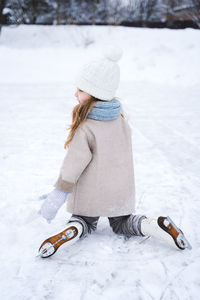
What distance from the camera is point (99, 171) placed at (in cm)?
176

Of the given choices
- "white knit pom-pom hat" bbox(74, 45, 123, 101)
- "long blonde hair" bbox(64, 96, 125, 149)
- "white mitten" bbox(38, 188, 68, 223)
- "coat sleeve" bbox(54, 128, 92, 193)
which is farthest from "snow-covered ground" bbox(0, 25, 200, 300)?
"white knit pom-pom hat" bbox(74, 45, 123, 101)

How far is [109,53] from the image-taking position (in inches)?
64.0

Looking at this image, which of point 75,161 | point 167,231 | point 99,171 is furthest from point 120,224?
point 75,161

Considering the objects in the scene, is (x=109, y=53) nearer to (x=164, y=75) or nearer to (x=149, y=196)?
(x=149, y=196)

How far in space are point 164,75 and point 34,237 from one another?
377 inches

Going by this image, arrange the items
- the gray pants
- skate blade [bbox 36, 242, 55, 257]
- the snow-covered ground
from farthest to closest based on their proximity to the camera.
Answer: the gray pants
skate blade [bbox 36, 242, 55, 257]
the snow-covered ground

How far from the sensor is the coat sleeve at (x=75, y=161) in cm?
165

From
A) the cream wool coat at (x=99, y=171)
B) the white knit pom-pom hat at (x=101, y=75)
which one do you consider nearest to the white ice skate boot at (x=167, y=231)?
the cream wool coat at (x=99, y=171)

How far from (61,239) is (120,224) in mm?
438

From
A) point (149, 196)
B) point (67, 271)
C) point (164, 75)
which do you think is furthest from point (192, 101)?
point (67, 271)

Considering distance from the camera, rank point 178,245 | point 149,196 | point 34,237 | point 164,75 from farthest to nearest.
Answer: point 164,75 → point 149,196 → point 34,237 → point 178,245

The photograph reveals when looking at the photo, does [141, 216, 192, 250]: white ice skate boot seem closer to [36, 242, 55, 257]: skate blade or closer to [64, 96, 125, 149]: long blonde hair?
[36, 242, 55, 257]: skate blade

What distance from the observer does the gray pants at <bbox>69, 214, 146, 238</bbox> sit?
1882 mm

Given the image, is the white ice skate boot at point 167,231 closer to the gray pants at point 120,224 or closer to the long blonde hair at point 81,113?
the gray pants at point 120,224
